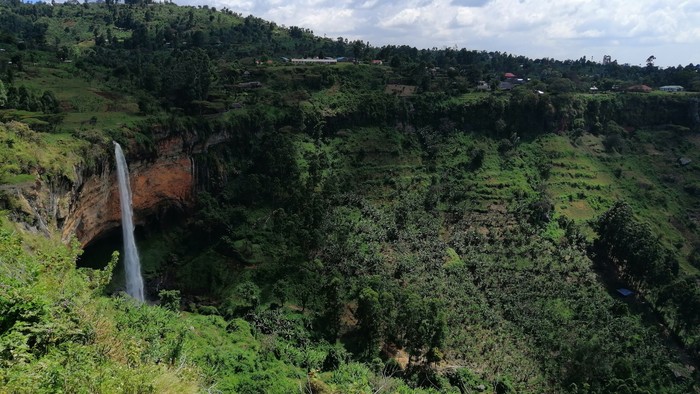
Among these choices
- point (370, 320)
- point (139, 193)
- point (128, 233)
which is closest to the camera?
point (370, 320)

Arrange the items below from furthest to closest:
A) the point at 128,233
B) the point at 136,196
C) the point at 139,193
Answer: the point at 139,193 → the point at 136,196 → the point at 128,233

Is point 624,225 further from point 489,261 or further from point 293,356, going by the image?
point 293,356

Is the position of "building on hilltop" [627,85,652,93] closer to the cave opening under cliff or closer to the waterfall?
the cave opening under cliff

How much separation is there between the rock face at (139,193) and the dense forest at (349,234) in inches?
19.9

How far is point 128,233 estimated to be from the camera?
41594mm

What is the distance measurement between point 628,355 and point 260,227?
1542 inches

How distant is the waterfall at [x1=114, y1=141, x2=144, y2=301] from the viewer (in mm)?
40625

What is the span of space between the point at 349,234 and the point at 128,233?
22941 millimetres

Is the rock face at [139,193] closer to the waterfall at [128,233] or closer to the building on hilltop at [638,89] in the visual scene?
the waterfall at [128,233]

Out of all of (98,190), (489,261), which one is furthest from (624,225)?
(98,190)

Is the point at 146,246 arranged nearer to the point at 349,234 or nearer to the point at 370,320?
the point at 349,234

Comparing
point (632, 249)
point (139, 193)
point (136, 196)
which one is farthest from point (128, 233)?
point (632, 249)

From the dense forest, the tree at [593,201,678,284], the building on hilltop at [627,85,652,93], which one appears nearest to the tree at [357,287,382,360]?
the dense forest

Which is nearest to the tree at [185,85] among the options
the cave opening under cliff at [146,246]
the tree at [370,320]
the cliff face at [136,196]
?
the cliff face at [136,196]
